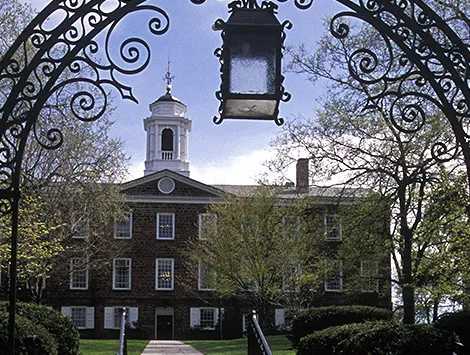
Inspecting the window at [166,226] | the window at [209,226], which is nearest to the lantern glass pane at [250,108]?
the window at [209,226]

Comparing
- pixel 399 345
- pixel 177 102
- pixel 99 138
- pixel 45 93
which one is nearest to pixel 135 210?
pixel 177 102

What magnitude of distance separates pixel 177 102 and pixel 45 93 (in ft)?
156

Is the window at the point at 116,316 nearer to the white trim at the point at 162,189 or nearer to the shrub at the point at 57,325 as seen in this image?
the white trim at the point at 162,189

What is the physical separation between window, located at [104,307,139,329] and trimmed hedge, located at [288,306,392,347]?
75.2 ft

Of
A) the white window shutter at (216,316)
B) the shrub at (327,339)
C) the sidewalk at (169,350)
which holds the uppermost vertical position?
the shrub at (327,339)

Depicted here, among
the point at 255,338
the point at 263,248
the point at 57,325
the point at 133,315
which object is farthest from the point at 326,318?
the point at 133,315

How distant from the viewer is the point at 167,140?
52.1 m

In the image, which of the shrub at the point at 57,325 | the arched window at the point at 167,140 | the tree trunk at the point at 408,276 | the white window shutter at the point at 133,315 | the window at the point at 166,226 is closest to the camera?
the shrub at the point at 57,325

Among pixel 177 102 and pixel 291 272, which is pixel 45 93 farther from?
pixel 177 102

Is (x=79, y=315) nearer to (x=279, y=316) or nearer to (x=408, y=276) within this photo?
(x=279, y=316)

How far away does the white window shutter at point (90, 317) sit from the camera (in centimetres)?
4156

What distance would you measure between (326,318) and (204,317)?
2365cm

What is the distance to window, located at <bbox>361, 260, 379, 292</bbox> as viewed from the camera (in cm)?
2472

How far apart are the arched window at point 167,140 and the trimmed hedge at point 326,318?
3292cm
